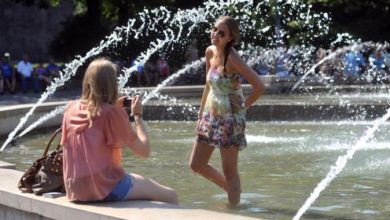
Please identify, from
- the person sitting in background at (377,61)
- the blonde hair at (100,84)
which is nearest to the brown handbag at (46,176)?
the blonde hair at (100,84)

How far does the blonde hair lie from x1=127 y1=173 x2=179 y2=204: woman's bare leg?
1.43ft

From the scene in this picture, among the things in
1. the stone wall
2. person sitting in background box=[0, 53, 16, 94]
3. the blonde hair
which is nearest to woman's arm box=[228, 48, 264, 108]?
the blonde hair

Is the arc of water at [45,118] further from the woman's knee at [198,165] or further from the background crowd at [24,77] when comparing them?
the background crowd at [24,77]

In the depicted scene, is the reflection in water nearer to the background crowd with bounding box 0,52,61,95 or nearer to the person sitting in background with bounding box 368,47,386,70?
the background crowd with bounding box 0,52,61,95

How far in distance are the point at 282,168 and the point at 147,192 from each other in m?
4.01

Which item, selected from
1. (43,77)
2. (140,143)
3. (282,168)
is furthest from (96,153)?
(43,77)

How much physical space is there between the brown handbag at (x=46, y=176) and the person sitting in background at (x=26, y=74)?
22.3m

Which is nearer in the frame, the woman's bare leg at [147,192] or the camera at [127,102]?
the woman's bare leg at [147,192]

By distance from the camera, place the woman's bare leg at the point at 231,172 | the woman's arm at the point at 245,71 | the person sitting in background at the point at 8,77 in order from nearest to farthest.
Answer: the woman's arm at the point at 245,71
the woman's bare leg at the point at 231,172
the person sitting in background at the point at 8,77

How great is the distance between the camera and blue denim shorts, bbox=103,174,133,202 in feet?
17.6

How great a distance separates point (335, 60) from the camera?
28.7 meters

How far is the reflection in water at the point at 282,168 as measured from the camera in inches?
274

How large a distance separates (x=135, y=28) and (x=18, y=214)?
3214 cm

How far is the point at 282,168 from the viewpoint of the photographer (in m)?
9.33
